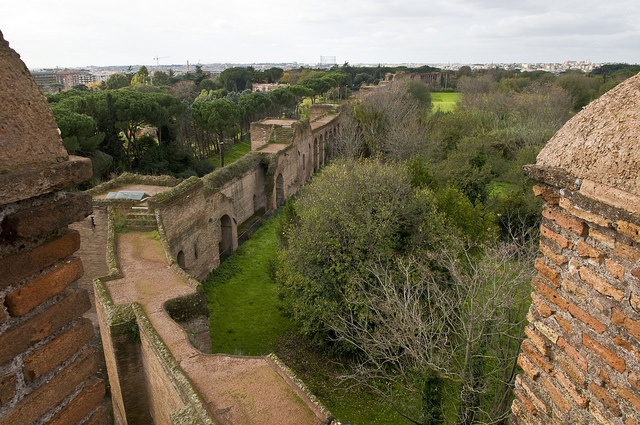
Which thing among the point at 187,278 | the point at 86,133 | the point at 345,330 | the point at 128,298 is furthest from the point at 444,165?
the point at 86,133

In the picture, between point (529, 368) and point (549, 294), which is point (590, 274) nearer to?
point (549, 294)

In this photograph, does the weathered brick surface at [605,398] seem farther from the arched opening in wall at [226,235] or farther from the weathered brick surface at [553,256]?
the arched opening in wall at [226,235]

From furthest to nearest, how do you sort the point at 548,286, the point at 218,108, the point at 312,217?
the point at 218,108, the point at 312,217, the point at 548,286

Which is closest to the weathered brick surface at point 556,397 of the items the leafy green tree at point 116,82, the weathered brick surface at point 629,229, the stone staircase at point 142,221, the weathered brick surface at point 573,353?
the weathered brick surface at point 573,353

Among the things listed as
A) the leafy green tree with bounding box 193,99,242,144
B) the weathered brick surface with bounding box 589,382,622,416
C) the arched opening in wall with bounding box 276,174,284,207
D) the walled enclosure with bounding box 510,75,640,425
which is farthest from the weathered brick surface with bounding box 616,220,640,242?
the leafy green tree with bounding box 193,99,242,144

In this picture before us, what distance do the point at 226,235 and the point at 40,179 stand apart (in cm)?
1587

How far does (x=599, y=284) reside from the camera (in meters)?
2.67

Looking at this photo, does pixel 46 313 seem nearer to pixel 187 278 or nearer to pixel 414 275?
pixel 187 278

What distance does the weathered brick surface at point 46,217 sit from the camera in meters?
1.92

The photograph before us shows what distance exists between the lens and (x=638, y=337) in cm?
246

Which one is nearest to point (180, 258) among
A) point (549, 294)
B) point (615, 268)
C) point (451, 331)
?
point (451, 331)

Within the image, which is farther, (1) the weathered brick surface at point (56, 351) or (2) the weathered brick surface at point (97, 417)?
(2) the weathered brick surface at point (97, 417)

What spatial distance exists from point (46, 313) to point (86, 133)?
69.3 ft

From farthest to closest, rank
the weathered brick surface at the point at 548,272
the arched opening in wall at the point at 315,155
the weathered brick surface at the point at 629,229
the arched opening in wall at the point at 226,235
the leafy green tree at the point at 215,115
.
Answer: the leafy green tree at the point at 215,115, the arched opening in wall at the point at 315,155, the arched opening in wall at the point at 226,235, the weathered brick surface at the point at 548,272, the weathered brick surface at the point at 629,229
